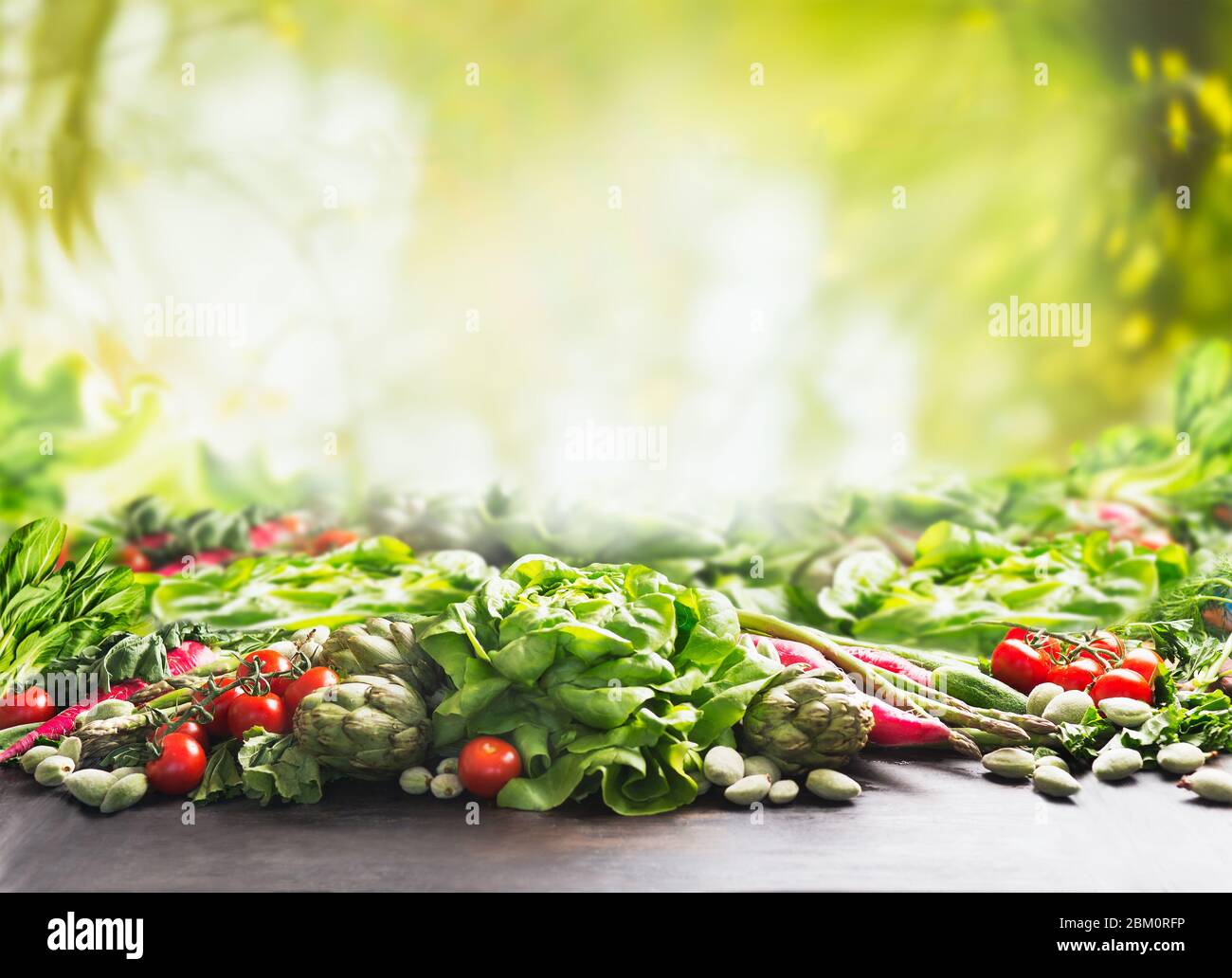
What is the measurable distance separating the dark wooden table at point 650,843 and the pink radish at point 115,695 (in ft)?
0.40

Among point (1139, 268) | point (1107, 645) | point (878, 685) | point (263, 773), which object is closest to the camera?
point (263, 773)

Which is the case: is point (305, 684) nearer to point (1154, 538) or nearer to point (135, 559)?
point (135, 559)

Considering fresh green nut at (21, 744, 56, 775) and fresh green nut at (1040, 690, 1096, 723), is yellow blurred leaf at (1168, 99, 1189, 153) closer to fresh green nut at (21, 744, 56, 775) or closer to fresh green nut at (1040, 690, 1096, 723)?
fresh green nut at (1040, 690, 1096, 723)

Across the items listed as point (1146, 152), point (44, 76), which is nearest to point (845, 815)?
point (1146, 152)

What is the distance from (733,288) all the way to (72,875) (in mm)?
1655

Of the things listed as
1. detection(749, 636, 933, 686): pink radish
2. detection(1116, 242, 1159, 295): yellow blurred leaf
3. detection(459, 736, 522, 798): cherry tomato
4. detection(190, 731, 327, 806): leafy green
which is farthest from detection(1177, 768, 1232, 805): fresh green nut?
detection(1116, 242, 1159, 295): yellow blurred leaf

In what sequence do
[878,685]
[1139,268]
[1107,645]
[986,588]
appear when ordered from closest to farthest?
1. [878,685]
2. [1107,645]
3. [986,588]
4. [1139,268]

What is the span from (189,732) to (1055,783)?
1001 millimetres

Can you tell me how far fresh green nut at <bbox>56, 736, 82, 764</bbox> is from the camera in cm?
142

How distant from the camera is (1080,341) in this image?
7.99 feet

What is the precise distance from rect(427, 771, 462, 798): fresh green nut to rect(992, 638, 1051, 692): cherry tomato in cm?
78

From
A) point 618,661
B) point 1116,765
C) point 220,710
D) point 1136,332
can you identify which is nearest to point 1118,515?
point 1136,332

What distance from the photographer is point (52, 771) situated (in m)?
1.39
